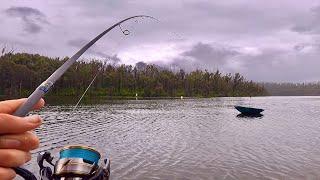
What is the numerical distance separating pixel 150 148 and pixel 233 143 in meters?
8.24

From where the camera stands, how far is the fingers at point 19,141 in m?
1.69

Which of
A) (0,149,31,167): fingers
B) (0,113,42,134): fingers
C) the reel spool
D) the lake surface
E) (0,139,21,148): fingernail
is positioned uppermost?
(0,113,42,134): fingers

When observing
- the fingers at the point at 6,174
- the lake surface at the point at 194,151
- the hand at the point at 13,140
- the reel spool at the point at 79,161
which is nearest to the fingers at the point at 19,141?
the hand at the point at 13,140

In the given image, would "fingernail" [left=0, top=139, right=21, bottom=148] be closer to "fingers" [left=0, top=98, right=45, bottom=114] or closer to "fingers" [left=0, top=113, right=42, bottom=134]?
"fingers" [left=0, top=113, right=42, bottom=134]

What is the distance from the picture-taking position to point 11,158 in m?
1.72

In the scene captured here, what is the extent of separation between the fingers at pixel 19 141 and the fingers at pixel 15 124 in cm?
2

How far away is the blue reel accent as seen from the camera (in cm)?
629

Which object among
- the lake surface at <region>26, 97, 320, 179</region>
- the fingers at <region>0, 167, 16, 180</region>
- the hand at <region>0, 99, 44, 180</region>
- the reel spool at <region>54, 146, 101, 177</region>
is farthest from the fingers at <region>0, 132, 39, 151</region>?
the lake surface at <region>26, 97, 320, 179</region>

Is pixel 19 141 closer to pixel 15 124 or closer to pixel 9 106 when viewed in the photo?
pixel 15 124

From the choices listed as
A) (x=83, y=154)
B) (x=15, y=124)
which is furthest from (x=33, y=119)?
(x=83, y=154)

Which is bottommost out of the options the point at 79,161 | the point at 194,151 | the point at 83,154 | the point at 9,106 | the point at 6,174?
the point at 194,151

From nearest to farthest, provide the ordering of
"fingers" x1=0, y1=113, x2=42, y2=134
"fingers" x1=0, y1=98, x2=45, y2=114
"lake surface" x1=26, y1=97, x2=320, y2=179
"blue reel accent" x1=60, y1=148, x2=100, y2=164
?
"fingers" x1=0, y1=113, x2=42, y2=134 → "fingers" x1=0, y1=98, x2=45, y2=114 → "blue reel accent" x1=60, y1=148, x2=100, y2=164 → "lake surface" x1=26, y1=97, x2=320, y2=179

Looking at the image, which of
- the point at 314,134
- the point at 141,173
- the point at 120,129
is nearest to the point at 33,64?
the point at 120,129

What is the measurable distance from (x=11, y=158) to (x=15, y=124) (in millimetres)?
155
